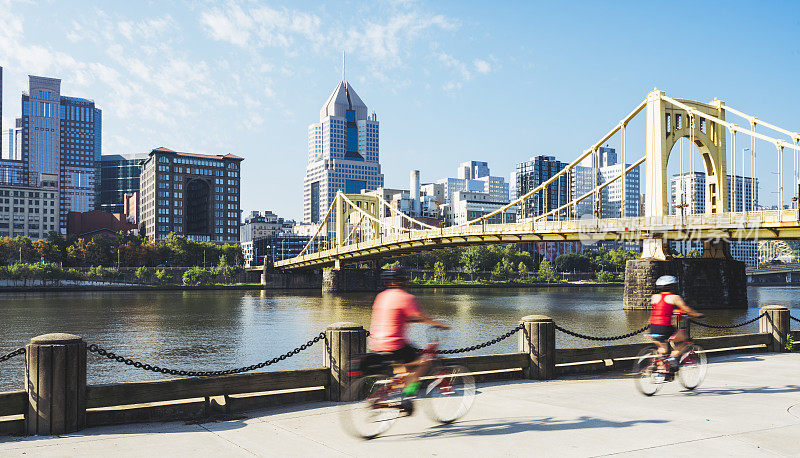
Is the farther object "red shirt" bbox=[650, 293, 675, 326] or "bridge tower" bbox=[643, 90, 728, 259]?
"bridge tower" bbox=[643, 90, 728, 259]

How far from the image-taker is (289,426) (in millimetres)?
9570

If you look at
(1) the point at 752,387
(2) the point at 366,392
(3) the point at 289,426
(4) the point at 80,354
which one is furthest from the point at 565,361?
(4) the point at 80,354

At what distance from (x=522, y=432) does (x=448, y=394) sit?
1.06m

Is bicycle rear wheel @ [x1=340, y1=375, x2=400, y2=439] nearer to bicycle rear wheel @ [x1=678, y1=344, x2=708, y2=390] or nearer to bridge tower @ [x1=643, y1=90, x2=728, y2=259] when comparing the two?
bicycle rear wheel @ [x1=678, y1=344, x2=708, y2=390]

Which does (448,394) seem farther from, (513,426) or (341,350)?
(341,350)

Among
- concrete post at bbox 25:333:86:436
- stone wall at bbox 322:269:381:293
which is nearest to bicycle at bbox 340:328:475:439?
concrete post at bbox 25:333:86:436

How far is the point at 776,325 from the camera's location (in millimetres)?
17891

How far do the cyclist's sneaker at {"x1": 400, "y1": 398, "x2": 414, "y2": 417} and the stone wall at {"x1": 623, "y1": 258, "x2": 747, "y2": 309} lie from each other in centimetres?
4586

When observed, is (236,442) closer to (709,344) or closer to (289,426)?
(289,426)

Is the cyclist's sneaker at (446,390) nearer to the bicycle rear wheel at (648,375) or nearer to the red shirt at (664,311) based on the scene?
the bicycle rear wheel at (648,375)

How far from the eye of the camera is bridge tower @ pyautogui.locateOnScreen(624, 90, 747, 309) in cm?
5203

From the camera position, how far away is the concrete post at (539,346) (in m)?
13.5

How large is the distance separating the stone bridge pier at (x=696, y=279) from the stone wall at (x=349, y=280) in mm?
51511

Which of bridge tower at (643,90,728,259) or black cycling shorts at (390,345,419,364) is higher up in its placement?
bridge tower at (643,90,728,259)
